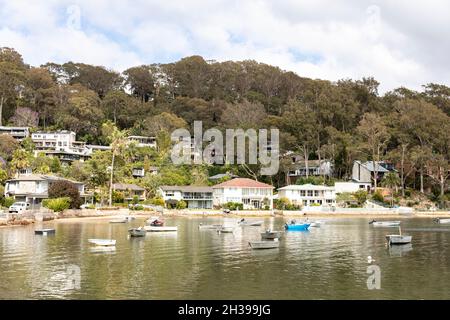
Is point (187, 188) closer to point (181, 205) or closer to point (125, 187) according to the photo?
point (181, 205)

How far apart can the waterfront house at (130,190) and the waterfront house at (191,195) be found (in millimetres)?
3564

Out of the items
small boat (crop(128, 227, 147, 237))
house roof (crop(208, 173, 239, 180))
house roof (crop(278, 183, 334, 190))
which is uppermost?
house roof (crop(208, 173, 239, 180))

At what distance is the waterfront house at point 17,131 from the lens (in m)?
110

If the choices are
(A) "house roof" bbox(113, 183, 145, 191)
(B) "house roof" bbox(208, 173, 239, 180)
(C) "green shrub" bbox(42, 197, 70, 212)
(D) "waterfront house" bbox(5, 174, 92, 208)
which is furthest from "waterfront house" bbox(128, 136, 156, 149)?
(C) "green shrub" bbox(42, 197, 70, 212)

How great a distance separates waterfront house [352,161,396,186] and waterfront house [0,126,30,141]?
73252 millimetres

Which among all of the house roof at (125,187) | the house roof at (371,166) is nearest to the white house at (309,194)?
the house roof at (371,166)

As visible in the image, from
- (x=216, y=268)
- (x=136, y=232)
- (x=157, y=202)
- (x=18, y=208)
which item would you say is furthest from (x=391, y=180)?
(x=216, y=268)

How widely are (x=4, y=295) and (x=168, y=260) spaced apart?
11590 mm

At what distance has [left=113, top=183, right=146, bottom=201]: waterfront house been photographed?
8469 cm

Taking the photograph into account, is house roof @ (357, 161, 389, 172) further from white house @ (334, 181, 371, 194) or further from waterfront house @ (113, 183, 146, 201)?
waterfront house @ (113, 183, 146, 201)

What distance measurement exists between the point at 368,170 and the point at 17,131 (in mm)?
78580

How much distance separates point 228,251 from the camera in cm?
3494

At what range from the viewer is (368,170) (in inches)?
3907
